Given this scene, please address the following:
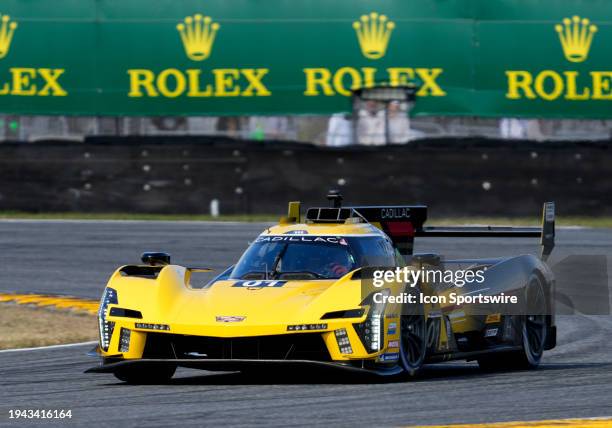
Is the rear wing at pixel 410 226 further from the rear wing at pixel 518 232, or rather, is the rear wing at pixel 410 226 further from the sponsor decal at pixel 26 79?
the sponsor decal at pixel 26 79

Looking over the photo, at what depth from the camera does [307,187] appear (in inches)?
1042

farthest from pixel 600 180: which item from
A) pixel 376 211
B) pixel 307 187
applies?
pixel 376 211

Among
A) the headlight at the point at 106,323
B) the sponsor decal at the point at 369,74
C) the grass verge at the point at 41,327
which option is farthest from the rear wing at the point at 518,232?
the sponsor decal at the point at 369,74

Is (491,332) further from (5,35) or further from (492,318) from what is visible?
(5,35)

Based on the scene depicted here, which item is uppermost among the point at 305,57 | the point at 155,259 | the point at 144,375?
the point at 305,57

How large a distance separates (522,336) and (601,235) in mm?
13603

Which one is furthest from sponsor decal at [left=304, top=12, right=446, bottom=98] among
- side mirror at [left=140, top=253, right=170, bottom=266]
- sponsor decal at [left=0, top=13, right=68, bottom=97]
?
side mirror at [left=140, top=253, right=170, bottom=266]

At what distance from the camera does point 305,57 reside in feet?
89.4

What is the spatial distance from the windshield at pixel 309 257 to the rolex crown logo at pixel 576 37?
56.4ft

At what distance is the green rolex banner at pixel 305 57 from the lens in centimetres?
2670

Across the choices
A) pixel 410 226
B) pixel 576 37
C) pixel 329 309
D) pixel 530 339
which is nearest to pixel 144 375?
pixel 329 309

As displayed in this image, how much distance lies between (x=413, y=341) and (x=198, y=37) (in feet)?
59.8

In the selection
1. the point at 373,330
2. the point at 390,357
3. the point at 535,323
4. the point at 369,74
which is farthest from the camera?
the point at 369,74

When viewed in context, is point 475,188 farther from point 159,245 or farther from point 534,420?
point 534,420
